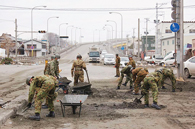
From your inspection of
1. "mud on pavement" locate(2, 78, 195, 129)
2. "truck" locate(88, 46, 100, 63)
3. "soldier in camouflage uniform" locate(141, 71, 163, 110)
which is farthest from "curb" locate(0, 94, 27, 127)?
"truck" locate(88, 46, 100, 63)

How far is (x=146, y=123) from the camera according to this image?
644 cm

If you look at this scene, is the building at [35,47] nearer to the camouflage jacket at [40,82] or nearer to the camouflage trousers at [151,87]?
the camouflage trousers at [151,87]

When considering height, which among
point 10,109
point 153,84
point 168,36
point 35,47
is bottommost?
point 10,109

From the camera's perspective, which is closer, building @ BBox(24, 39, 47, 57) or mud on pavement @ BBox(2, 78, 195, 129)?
mud on pavement @ BBox(2, 78, 195, 129)

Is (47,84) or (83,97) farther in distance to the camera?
(83,97)

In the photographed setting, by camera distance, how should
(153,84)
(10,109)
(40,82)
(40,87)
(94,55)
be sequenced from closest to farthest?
(40,82)
(40,87)
(10,109)
(153,84)
(94,55)

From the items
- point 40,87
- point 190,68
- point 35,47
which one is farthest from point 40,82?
point 35,47

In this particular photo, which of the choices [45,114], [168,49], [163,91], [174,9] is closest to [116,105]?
[45,114]

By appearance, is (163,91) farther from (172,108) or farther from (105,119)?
(105,119)

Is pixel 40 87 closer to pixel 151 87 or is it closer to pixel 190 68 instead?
pixel 151 87

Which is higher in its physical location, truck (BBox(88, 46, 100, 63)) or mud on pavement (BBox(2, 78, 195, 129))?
truck (BBox(88, 46, 100, 63))

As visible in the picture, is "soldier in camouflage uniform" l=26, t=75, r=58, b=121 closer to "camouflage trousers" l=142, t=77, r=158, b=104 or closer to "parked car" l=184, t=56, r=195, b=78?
"camouflage trousers" l=142, t=77, r=158, b=104

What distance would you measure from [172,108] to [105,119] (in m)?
2.66

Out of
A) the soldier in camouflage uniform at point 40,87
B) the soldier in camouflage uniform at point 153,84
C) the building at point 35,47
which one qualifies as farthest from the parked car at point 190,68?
the building at point 35,47
